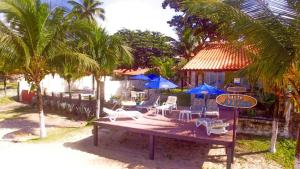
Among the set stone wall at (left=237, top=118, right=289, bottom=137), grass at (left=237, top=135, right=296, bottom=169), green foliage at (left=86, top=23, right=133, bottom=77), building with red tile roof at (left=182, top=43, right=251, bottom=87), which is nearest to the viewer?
grass at (left=237, top=135, right=296, bottom=169)

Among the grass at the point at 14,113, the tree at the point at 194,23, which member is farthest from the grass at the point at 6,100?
the tree at the point at 194,23

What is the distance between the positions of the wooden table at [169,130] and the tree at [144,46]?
23126mm

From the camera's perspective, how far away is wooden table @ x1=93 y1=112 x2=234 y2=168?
8.05m

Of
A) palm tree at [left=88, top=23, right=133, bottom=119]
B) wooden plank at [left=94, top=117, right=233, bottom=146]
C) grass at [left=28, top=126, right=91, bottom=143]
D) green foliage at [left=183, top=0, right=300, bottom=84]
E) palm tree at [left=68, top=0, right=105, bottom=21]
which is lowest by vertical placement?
grass at [left=28, top=126, right=91, bottom=143]

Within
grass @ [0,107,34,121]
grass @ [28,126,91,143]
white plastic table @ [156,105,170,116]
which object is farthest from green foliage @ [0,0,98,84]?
grass @ [0,107,34,121]

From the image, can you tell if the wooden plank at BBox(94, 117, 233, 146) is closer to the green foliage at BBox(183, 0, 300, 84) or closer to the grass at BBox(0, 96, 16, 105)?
the green foliage at BBox(183, 0, 300, 84)

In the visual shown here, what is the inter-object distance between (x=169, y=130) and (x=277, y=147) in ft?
14.7

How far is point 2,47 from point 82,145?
4.85 metres

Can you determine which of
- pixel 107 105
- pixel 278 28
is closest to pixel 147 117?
→ pixel 107 105

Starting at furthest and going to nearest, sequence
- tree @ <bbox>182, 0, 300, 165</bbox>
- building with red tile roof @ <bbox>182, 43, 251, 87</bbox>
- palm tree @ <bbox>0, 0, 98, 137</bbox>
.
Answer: building with red tile roof @ <bbox>182, 43, 251, 87</bbox>, palm tree @ <bbox>0, 0, 98, 137</bbox>, tree @ <bbox>182, 0, 300, 165</bbox>

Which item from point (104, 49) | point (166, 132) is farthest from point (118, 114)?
point (104, 49)

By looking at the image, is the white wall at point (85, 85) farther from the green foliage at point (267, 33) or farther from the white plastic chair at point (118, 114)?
the green foliage at point (267, 33)

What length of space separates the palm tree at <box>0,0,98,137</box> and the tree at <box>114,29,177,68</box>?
22.0m

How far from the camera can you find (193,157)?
9297 millimetres
